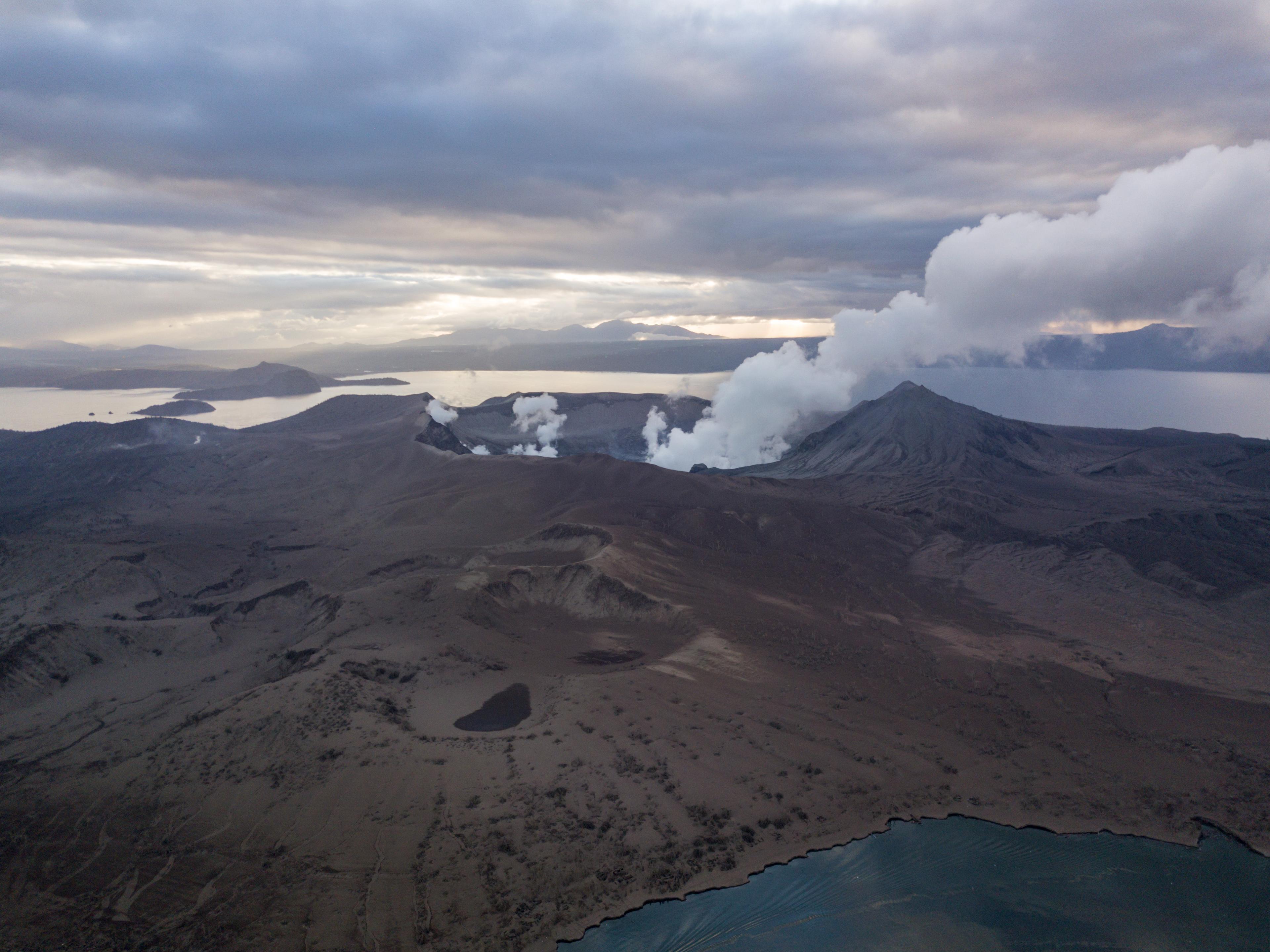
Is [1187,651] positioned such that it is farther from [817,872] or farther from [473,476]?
[473,476]

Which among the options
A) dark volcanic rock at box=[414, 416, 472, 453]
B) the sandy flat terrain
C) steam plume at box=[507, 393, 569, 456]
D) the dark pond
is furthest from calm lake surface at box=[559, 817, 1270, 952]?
steam plume at box=[507, 393, 569, 456]

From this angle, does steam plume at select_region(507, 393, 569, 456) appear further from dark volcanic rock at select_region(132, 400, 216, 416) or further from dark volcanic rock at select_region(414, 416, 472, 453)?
dark volcanic rock at select_region(132, 400, 216, 416)

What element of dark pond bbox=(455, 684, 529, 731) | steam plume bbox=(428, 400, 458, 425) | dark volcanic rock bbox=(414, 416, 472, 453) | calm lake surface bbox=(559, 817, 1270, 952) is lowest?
calm lake surface bbox=(559, 817, 1270, 952)

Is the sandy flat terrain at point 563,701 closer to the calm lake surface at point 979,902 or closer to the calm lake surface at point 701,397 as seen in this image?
the calm lake surface at point 979,902

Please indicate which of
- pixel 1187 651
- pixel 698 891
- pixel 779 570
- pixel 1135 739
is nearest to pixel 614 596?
pixel 779 570

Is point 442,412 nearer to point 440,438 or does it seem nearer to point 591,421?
point 440,438
